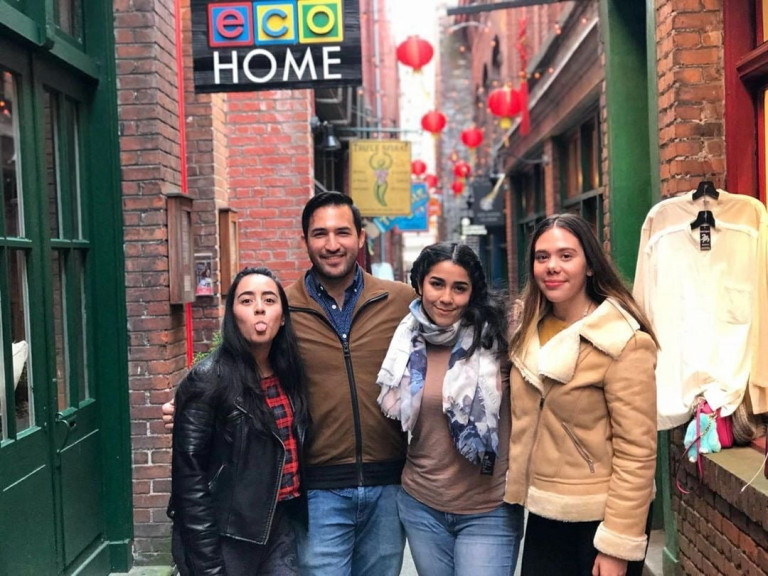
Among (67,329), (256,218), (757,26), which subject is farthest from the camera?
(256,218)

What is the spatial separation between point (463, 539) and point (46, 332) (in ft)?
7.48

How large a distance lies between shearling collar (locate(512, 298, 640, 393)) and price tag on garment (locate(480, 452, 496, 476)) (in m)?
0.31

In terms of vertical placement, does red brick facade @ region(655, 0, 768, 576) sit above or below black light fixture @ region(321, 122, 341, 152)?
below

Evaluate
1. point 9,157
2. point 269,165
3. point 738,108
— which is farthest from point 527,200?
point 9,157

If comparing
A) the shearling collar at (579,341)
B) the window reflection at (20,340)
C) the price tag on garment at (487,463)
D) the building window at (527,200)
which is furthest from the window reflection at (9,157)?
the building window at (527,200)

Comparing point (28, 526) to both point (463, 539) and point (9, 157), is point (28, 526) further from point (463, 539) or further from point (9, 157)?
point (463, 539)

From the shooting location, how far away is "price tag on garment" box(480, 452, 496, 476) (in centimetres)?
274

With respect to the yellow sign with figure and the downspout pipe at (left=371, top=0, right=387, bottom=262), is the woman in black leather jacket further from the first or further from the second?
the downspout pipe at (left=371, top=0, right=387, bottom=262)

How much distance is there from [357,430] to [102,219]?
7.90 ft

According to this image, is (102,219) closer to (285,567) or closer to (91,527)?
(91,527)

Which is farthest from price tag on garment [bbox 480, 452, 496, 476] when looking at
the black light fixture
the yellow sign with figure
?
the yellow sign with figure

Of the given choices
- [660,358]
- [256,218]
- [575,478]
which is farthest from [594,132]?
[575,478]

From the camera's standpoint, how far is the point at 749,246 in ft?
11.9

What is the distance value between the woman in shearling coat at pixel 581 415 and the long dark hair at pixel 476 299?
93 millimetres
